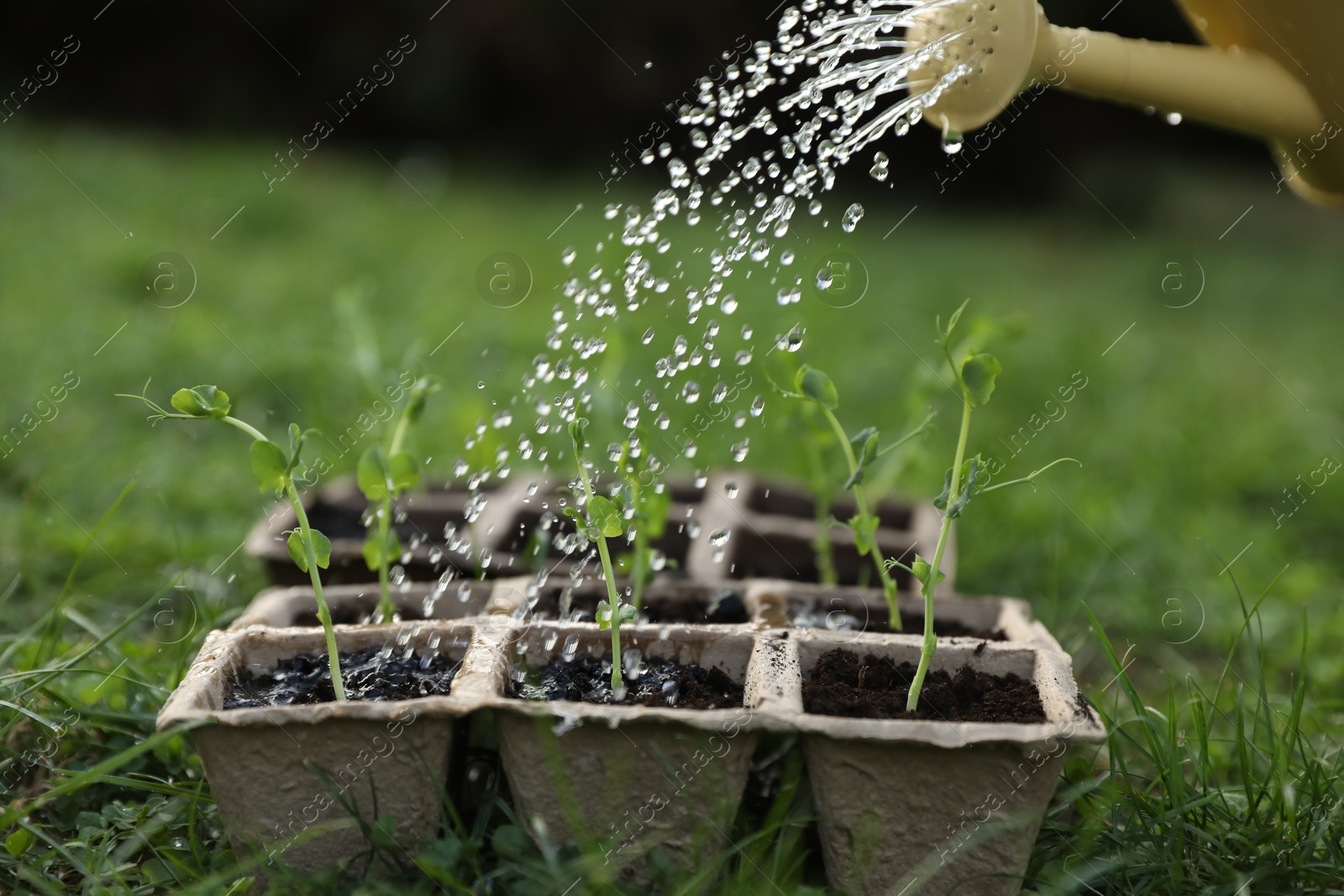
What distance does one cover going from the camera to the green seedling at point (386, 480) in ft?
3.99

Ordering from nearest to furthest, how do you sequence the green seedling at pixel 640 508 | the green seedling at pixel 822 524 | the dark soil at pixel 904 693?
the dark soil at pixel 904 693
the green seedling at pixel 640 508
the green seedling at pixel 822 524

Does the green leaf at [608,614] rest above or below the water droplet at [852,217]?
below

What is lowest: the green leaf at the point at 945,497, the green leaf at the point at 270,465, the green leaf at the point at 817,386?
the green leaf at the point at 945,497

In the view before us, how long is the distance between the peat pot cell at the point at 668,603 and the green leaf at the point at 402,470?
213 mm

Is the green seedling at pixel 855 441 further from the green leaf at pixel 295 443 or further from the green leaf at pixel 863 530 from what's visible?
the green leaf at pixel 295 443

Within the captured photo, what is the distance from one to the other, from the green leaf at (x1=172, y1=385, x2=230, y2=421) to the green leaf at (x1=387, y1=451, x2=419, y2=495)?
22cm

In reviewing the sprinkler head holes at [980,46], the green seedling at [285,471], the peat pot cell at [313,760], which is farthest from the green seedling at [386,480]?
the sprinkler head holes at [980,46]

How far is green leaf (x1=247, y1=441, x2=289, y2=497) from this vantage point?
3.51 ft

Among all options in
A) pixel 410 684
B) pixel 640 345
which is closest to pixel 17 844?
pixel 410 684

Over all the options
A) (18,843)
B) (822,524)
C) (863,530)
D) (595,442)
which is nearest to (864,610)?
(863,530)

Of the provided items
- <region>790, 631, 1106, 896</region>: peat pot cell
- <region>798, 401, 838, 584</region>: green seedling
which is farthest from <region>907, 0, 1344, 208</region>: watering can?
<region>790, 631, 1106, 896</region>: peat pot cell

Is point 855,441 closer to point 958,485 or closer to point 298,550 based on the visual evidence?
point 958,485

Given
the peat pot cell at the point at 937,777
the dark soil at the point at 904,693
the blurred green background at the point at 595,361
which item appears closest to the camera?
the peat pot cell at the point at 937,777

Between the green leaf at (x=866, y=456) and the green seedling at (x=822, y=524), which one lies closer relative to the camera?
the green leaf at (x=866, y=456)
